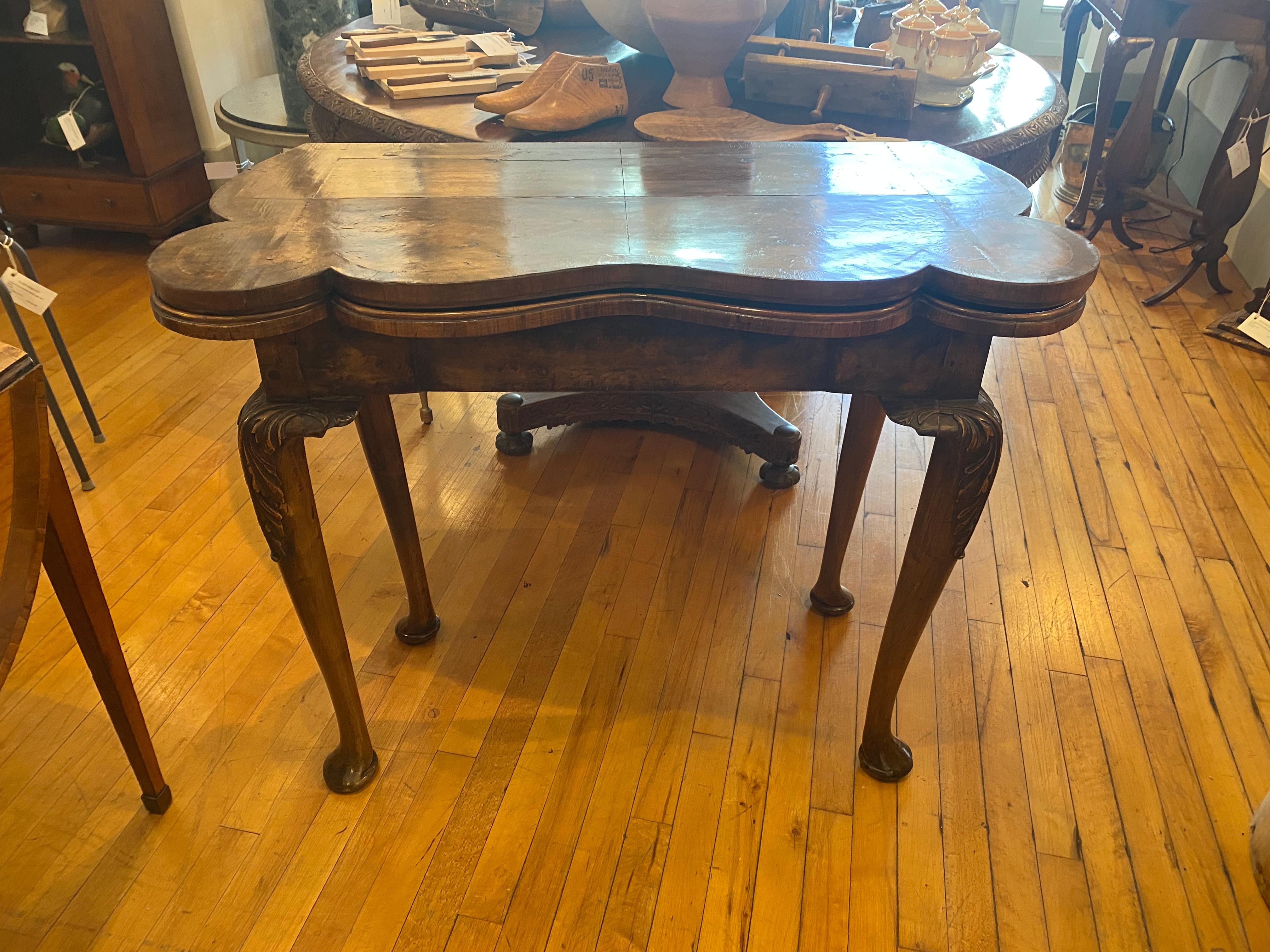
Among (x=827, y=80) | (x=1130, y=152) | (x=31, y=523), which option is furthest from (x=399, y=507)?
(x=1130, y=152)

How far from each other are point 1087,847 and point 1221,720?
1.28 ft

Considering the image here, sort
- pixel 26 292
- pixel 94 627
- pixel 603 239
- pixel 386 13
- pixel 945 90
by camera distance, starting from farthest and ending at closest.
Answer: pixel 386 13, pixel 945 90, pixel 26 292, pixel 94 627, pixel 603 239

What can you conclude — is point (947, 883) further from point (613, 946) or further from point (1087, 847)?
point (613, 946)

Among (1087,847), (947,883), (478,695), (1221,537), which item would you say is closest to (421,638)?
(478,695)

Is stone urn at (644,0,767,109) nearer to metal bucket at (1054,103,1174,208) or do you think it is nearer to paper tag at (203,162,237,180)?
paper tag at (203,162,237,180)

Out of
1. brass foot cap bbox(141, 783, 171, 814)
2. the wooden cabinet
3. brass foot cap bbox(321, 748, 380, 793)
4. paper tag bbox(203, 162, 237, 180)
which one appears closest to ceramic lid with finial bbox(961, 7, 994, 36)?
brass foot cap bbox(321, 748, 380, 793)

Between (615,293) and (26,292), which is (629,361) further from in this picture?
(26,292)

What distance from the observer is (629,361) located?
986mm

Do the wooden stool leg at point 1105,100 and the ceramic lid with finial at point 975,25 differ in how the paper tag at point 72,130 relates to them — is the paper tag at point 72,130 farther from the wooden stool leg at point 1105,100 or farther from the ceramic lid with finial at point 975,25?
the wooden stool leg at point 1105,100

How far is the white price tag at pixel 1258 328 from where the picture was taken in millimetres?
2465

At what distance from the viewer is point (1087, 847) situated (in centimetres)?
126

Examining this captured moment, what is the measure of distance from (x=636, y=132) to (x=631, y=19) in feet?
1.25

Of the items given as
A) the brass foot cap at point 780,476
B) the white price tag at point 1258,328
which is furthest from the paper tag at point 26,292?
the white price tag at point 1258,328

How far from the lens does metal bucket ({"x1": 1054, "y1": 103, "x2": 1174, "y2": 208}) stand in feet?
11.0
